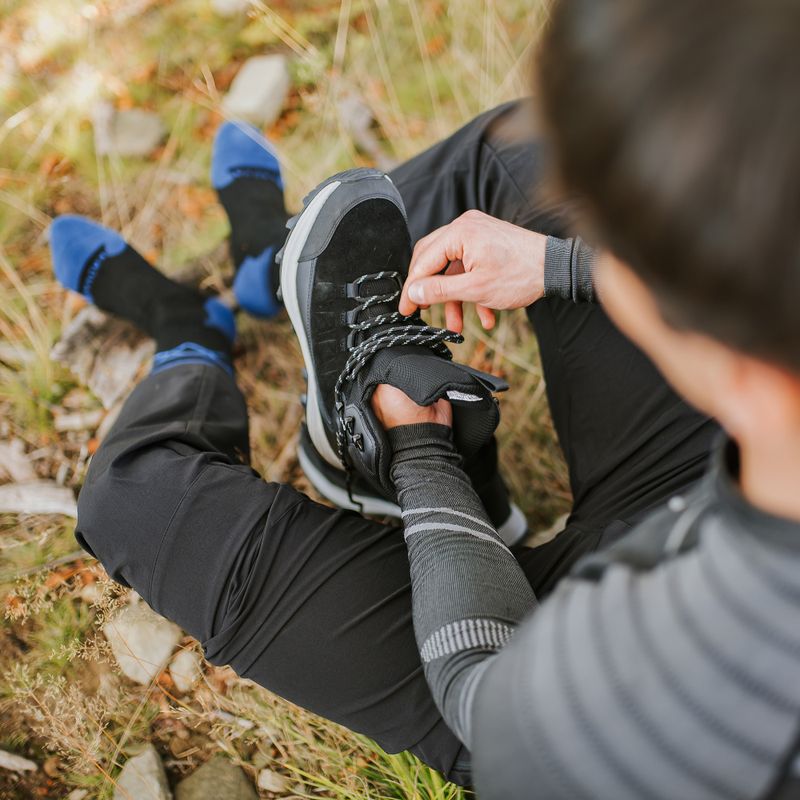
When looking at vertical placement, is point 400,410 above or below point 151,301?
below

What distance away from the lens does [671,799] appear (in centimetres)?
70

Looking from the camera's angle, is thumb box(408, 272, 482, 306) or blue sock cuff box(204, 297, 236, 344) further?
blue sock cuff box(204, 297, 236, 344)

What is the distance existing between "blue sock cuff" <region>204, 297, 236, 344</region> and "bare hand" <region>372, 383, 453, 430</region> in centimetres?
77

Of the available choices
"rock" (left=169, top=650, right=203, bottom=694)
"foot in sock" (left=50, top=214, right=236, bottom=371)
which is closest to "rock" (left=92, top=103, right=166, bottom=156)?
"foot in sock" (left=50, top=214, right=236, bottom=371)

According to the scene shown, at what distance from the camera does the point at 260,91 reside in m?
2.57

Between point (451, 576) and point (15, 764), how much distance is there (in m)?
1.26

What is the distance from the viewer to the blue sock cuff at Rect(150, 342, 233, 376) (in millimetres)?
1790

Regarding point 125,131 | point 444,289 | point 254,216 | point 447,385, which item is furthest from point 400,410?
point 125,131

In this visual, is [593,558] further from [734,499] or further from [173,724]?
[173,724]

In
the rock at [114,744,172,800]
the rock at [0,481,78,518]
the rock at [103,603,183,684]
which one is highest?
the rock at [0,481,78,518]

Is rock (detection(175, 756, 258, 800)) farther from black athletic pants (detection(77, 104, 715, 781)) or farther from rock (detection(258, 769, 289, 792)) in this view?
black athletic pants (detection(77, 104, 715, 781))

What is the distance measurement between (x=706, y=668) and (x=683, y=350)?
298mm

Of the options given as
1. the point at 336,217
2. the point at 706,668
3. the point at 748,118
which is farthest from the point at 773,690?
the point at 336,217

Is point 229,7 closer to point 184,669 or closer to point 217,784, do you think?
point 184,669
